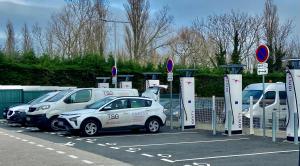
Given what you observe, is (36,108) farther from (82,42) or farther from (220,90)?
(82,42)

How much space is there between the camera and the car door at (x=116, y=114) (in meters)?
19.1

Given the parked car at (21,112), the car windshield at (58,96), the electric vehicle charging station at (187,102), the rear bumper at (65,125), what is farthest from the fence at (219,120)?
the parked car at (21,112)

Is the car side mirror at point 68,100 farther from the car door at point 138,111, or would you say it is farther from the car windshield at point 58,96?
the car door at point 138,111

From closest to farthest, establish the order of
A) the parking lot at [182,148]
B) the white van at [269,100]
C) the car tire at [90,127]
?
the parking lot at [182,148] → the car tire at [90,127] → the white van at [269,100]

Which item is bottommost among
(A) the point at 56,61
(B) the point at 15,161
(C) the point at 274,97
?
(B) the point at 15,161

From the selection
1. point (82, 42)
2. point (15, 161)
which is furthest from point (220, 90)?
point (15, 161)

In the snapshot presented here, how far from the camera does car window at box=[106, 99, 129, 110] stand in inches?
764

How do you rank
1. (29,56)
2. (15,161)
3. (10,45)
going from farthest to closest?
(10,45)
(29,56)
(15,161)

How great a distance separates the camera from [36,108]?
21891mm

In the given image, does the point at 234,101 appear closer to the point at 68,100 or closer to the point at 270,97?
the point at 270,97

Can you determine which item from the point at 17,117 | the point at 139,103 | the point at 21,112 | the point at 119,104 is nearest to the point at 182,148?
the point at 119,104

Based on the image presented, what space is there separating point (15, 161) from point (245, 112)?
415 inches

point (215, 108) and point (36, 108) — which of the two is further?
point (36, 108)

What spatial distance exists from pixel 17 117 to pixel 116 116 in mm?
7362
